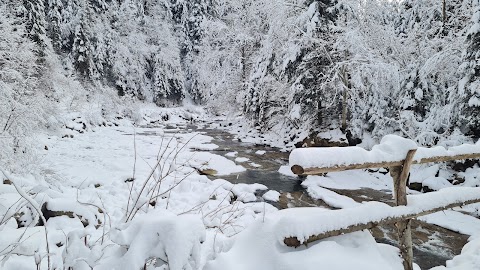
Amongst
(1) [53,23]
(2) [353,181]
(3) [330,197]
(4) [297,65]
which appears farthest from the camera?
(1) [53,23]

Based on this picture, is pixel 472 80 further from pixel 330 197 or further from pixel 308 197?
pixel 308 197

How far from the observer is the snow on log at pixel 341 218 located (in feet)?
5.45

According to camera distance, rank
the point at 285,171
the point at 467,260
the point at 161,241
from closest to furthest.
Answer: the point at 161,241
the point at 467,260
the point at 285,171

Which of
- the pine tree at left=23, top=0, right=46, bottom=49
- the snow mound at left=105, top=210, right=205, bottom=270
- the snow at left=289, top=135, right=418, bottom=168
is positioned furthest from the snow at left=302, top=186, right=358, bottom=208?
the pine tree at left=23, top=0, right=46, bottom=49

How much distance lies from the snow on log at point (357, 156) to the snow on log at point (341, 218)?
0.91ft

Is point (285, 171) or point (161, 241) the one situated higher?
point (161, 241)

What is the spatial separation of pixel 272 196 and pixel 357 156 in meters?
5.89

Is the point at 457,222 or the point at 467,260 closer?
the point at 467,260


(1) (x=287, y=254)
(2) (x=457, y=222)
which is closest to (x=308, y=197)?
(2) (x=457, y=222)

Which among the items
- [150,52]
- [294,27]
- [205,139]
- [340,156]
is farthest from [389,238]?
[150,52]

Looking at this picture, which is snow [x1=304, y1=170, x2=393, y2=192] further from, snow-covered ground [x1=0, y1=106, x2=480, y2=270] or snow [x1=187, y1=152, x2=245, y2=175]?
snow [x1=187, y1=152, x2=245, y2=175]

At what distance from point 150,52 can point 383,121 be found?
25.9 meters

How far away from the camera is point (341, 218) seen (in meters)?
1.84

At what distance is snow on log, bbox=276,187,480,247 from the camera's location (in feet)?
5.45
